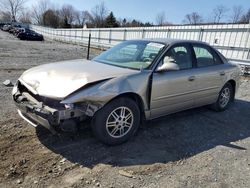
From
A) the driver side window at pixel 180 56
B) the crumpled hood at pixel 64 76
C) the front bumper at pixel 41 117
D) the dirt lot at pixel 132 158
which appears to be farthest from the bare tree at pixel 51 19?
the front bumper at pixel 41 117

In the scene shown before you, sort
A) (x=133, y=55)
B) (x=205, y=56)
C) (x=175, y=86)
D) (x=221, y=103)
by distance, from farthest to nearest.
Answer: (x=221, y=103), (x=205, y=56), (x=133, y=55), (x=175, y=86)

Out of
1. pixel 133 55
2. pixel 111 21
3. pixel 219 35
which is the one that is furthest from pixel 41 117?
pixel 111 21

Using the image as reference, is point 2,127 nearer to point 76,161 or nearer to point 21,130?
point 21,130

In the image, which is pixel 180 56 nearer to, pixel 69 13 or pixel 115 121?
pixel 115 121

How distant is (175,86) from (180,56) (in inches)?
25.6

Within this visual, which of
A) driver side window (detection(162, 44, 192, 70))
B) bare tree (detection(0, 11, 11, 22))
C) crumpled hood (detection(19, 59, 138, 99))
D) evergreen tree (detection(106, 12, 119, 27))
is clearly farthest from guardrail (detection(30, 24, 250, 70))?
bare tree (detection(0, 11, 11, 22))

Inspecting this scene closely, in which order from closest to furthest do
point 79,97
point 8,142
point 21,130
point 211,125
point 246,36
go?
point 79,97 → point 8,142 → point 21,130 → point 211,125 → point 246,36

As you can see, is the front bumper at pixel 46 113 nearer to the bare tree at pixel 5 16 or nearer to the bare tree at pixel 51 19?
the bare tree at pixel 51 19

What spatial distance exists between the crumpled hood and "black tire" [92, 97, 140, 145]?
1.35ft

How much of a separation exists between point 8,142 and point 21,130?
424 mm

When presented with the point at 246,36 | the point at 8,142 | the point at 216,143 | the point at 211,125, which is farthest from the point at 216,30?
the point at 8,142

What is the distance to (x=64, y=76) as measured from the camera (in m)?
3.54

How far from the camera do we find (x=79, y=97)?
10.5 ft

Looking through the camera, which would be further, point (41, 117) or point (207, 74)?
point (207, 74)
